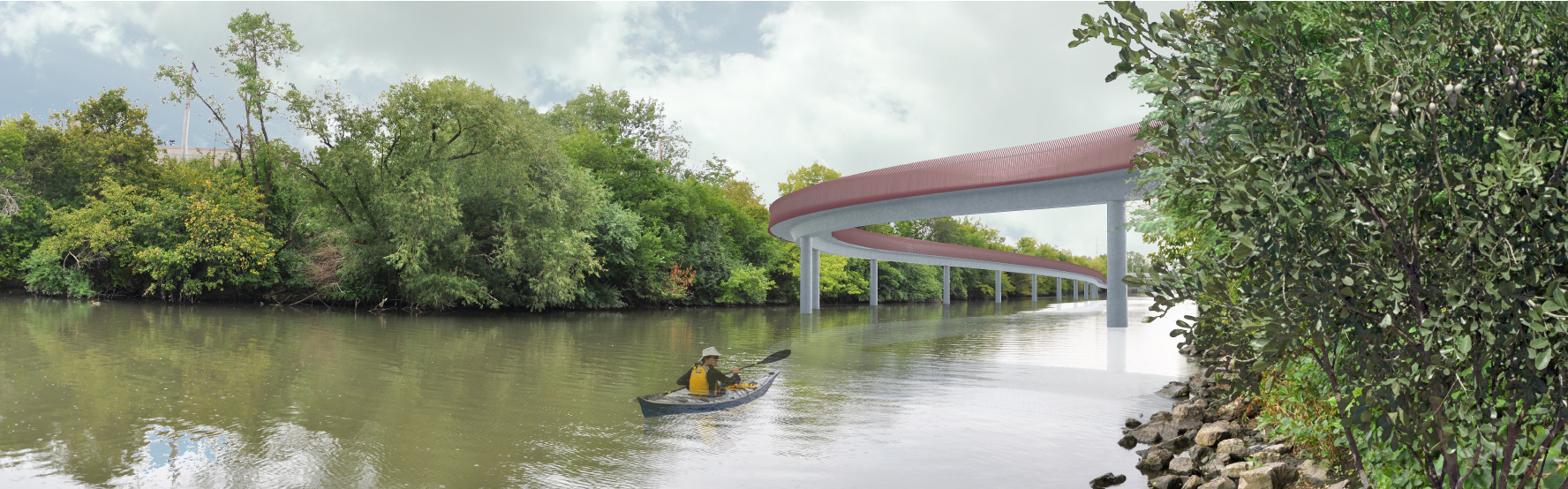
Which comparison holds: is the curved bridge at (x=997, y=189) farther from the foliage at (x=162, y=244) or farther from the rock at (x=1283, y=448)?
the foliage at (x=162, y=244)

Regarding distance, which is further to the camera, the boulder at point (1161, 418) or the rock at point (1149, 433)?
the boulder at point (1161, 418)

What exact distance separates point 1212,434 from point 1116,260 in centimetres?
1826

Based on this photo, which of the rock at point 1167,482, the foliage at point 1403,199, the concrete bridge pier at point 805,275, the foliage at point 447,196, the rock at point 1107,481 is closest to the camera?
the foliage at point 1403,199

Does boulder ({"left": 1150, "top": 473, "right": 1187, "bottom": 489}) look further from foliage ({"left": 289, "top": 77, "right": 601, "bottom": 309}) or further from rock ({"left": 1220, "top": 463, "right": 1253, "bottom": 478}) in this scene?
foliage ({"left": 289, "top": 77, "right": 601, "bottom": 309})

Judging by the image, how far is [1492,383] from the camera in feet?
9.73

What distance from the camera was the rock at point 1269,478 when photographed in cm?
539

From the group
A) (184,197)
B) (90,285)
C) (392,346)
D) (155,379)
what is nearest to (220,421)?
(155,379)

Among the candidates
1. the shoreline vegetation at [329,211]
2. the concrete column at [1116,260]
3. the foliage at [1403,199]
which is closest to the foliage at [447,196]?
the shoreline vegetation at [329,211]

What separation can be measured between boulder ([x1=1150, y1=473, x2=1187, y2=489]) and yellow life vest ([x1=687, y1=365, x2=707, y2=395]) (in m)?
5.22

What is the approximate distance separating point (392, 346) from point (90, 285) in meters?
27.1

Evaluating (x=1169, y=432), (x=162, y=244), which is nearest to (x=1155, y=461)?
(x=1169, y=432)

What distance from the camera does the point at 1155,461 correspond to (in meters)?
6.85

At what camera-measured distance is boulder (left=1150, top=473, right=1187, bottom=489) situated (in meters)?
6.10

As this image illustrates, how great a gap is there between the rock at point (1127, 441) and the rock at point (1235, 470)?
6.22ft
